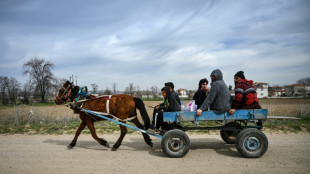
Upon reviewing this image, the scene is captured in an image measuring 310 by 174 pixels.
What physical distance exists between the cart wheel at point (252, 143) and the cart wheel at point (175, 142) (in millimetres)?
1207

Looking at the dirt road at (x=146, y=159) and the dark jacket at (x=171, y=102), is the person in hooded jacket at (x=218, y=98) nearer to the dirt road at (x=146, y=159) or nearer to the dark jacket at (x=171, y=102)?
the dark jacket at (x=171, y=102)

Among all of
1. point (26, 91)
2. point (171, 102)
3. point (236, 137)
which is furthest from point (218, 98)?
point (26, 91)

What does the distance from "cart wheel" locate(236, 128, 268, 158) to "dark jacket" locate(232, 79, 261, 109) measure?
60 cm

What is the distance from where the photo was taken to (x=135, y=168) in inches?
157

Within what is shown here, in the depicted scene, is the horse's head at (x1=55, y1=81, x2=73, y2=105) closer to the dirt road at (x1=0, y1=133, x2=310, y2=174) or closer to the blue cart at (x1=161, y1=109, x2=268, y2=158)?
the dirt road at (x1=0, y1=133, x2=310, y2=174)

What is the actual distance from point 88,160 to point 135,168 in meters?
1.33

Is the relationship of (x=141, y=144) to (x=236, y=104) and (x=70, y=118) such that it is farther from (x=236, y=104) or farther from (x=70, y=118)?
(x=70, y=118)

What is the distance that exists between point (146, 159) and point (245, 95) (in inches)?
112

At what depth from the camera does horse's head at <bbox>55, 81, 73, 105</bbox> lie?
5961mm

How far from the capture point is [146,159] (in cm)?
A: 455

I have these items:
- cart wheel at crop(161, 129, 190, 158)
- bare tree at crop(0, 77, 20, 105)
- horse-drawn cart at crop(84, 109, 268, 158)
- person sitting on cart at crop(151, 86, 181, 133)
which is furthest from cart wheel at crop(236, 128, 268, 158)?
bare tree at crop(0, 77, 20, 105)

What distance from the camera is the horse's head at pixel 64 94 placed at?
5961mm

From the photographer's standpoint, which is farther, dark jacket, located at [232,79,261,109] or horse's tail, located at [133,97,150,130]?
horse's tail, located at [133,97,150,130]

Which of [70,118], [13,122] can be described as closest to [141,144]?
[70,118]
